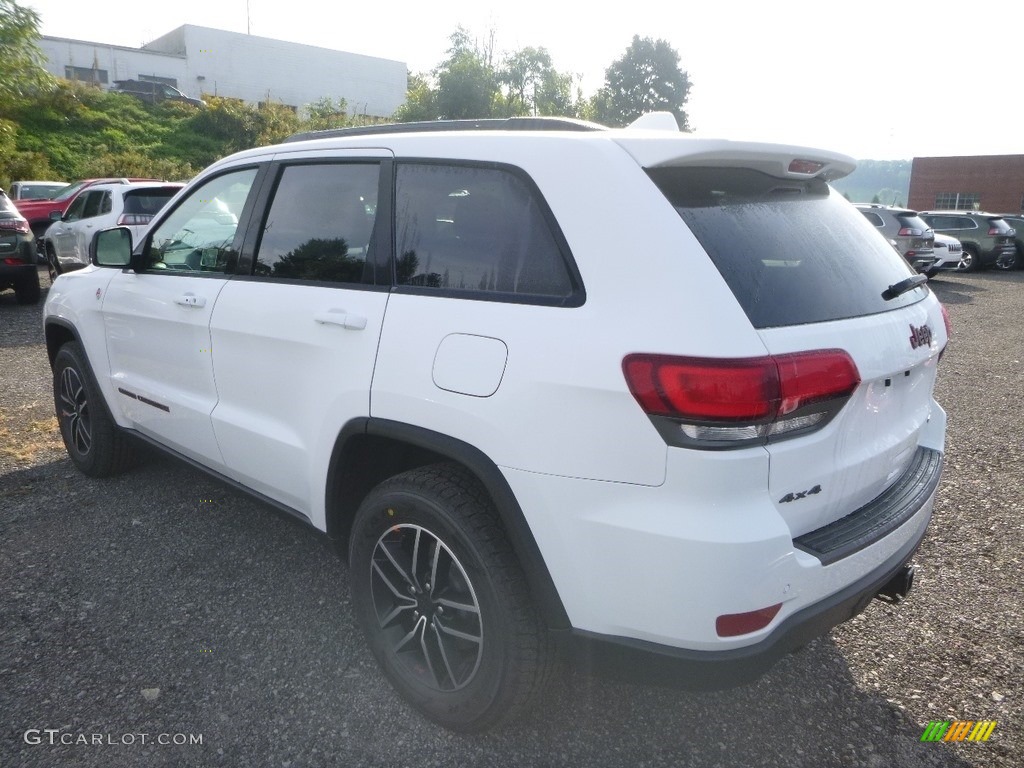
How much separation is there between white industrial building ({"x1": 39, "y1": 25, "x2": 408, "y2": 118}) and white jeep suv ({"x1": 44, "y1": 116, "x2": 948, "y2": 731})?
160 ft

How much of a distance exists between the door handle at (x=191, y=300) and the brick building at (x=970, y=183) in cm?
4806

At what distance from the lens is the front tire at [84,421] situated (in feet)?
14.1

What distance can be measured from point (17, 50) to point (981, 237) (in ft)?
81.6

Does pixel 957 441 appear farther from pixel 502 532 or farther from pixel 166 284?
pixel 166 284

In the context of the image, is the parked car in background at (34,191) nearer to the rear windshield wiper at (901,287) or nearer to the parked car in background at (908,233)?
the parked car in background at (908,233)

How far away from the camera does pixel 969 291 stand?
1650 centimetres

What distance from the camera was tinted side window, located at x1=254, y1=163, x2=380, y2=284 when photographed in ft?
8.96

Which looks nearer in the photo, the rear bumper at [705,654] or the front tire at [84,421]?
the rear bumper at [705,654]

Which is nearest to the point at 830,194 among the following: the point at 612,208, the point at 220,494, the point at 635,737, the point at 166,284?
the point at 612,208

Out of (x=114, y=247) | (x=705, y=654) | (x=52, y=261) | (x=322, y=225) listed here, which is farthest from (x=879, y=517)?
(x=52, y=261)

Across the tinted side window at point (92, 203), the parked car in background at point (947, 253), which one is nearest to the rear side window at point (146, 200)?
the tinted side window at point (92, 203)

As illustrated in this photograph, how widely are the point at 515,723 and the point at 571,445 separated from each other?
3.12 feet

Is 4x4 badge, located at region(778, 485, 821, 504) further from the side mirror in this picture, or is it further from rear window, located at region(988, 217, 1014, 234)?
rear window, located at region(988, 217, 1014, 234)

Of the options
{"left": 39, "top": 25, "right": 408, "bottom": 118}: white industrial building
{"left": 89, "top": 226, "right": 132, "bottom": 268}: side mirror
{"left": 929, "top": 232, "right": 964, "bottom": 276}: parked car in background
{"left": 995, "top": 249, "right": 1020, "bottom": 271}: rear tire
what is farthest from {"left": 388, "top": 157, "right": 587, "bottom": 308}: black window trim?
{"left": 39, "top": 25, "right": 408, "bottom": 118}: white industrial building
